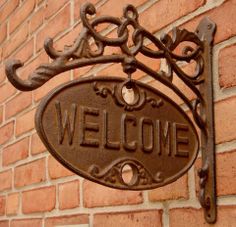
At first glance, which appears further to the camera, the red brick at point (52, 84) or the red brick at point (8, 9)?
the red brick at point (8, 9)

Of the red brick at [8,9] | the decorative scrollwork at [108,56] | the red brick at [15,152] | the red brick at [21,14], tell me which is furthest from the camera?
the red brick at [8,9]

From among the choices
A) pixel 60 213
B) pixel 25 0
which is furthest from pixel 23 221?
pixel 25 0

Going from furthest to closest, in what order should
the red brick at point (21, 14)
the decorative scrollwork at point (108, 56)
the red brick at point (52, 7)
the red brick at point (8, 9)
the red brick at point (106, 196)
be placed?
the red brick at point (8, 9) → the red brick at point (21, 14) → the red brick at point (52, 7) → the red brick at point (106, 196) → the decorative scrollwork at point (108, 56)

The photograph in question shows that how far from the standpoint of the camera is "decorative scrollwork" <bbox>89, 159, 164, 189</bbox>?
619 mm

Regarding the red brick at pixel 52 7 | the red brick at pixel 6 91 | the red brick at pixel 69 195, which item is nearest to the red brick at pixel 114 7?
the red brick at pixel 52 7

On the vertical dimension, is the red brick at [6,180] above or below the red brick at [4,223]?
above

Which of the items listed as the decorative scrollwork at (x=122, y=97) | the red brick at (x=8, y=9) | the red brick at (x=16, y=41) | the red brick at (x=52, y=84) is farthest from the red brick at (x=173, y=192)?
the red brick at (x=8, y=9)

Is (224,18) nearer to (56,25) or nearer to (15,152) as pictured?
(56,25)

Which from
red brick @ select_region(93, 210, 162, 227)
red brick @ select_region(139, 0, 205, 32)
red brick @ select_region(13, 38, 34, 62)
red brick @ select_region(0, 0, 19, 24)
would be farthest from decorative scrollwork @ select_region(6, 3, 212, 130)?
red brick @ select_region(0, 0, 19, 24)

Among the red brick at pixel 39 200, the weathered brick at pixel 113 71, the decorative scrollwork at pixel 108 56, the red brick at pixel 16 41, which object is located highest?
the red brick at pixel 16 41

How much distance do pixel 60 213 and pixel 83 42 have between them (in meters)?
0.73

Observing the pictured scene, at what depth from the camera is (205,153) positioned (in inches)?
32.4

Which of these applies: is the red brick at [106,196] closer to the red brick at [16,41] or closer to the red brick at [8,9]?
the red brick at [16,41]

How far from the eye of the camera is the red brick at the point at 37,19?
59.2 inches
